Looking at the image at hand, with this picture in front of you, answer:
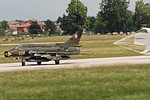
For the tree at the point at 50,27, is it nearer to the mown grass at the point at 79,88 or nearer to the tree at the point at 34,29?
the tree at the point at 34,29

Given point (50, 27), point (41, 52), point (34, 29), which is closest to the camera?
point (41, 52)

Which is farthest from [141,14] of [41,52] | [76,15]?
[41,52]

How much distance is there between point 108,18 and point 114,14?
270 cm

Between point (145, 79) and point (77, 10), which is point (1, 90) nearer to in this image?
point (145, 79)

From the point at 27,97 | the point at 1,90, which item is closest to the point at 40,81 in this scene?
the point at 1,90

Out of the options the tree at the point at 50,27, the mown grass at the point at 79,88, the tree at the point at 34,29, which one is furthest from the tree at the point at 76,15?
the mown grass at the point at 79,88

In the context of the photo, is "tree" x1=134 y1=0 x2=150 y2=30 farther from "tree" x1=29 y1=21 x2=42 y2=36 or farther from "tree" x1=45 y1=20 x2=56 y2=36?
"tree" x1=45 y1=20 x2=56 y2=36

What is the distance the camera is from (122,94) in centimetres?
1428

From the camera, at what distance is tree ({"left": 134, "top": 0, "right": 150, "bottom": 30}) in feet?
441

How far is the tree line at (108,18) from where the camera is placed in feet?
409

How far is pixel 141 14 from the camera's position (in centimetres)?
13575

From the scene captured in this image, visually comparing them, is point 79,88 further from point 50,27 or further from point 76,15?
point 50,27

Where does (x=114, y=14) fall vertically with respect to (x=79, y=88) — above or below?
above

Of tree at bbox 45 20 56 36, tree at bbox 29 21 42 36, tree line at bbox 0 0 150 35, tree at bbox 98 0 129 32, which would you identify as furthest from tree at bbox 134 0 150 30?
tree at bbox 45 20 56 36
